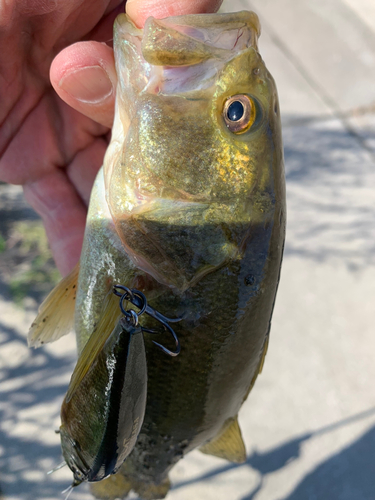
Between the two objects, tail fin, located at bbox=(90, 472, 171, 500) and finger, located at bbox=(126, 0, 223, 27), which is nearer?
finger, located at bbox=(126, 0, 223, 27)

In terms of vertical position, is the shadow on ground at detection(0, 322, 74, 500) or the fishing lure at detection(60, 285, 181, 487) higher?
the fishing lure at detection(60, 285, 181, 487)

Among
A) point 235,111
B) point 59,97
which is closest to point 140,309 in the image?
point 235,111

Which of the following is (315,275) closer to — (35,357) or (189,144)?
(35,357)

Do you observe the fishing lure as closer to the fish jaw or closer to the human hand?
the fish jaw

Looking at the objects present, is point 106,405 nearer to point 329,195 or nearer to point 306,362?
point 306,362

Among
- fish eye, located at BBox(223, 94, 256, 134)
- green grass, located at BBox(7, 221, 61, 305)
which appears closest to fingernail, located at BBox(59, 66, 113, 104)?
fish eye, located at BBox(223, 94, 256, 134)

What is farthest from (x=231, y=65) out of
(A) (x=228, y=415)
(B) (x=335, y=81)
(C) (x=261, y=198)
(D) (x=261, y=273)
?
(B) (x=335, y=81)
